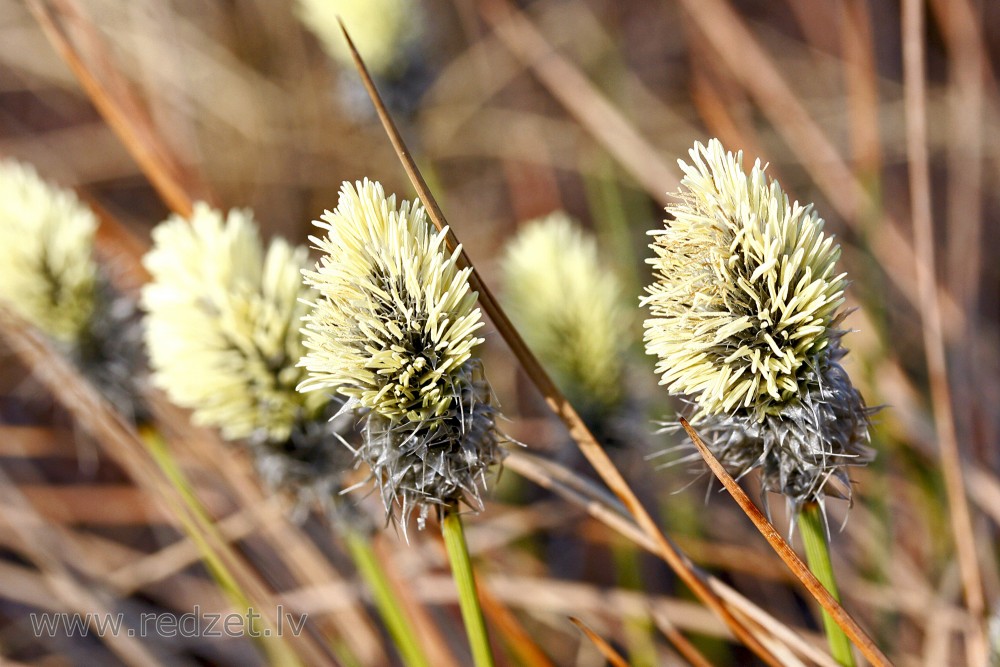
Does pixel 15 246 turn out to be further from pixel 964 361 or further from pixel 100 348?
pixel 964 361

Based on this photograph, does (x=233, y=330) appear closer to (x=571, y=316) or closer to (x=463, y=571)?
(x=463, y=571)

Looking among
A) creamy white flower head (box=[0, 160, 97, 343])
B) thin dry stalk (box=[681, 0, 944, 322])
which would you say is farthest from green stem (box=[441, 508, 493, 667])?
thin dry stalk (box=[681, 0, 944, 322])

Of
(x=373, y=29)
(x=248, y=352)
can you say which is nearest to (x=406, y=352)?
(x=248, y=352)

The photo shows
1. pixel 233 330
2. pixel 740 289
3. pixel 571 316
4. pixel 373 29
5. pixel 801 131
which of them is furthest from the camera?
pixel 801 131

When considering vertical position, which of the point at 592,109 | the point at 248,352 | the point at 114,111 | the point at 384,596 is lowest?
the point at 384,596

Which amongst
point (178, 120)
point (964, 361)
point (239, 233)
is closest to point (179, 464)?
point (239, 233)

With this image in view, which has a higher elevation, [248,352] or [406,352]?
[248,352]

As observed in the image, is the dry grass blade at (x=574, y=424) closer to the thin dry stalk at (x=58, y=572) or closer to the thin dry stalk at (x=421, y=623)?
the thin dry stalk at (x=421, y=623)
